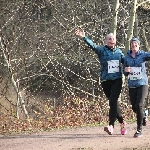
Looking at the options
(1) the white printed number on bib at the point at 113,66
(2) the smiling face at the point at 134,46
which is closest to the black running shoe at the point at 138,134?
(1) the white printed number on bib at the point at 113,66

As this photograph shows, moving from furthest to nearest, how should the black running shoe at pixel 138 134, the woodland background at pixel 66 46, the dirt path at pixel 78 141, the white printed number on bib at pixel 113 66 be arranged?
the woodland background at pixel 66 46, the white printed number on bib at pixel 113 66, the black running shoe at pixel 138 134, the dirt path at pixel 78 141

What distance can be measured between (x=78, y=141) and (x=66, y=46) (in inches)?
283

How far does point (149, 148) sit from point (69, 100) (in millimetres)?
5739

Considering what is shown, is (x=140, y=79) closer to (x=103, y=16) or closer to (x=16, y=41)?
(x=103, y=16)

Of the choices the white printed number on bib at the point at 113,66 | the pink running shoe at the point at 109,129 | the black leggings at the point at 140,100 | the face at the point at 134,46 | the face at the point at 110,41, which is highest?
the face at the point at 110,41

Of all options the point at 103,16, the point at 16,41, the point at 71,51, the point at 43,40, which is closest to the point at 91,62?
the point at 71,51

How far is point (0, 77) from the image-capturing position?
15727 mm

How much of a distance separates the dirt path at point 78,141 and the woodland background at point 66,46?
3.46ft

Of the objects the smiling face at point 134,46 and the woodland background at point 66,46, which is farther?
the woodland background at point 66,46

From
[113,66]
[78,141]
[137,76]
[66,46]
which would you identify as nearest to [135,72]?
[137,76]

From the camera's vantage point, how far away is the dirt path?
657cm

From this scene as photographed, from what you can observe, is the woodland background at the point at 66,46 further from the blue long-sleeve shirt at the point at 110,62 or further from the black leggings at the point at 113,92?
the blue long-sleeve shirt at the point at 110,62

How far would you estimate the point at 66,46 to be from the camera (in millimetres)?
13906

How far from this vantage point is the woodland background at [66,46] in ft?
35.0
